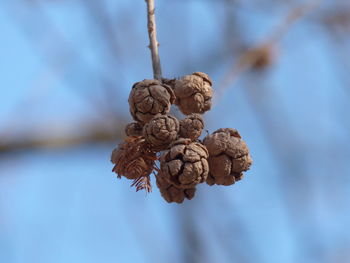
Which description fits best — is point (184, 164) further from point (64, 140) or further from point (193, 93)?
point (64, 140)

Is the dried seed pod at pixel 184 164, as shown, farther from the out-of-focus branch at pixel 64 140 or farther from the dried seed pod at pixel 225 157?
the out-of-focus branch at pixel 64 140

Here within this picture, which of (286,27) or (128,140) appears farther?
(286,27)

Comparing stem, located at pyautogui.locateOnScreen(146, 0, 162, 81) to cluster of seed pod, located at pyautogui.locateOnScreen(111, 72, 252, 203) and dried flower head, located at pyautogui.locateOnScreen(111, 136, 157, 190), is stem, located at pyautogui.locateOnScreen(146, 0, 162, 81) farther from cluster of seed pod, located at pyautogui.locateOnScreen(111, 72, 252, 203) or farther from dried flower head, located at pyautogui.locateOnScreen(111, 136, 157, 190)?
dried flower head, located at pyautogui.locateOnScreen(111, 136, 157, 190)

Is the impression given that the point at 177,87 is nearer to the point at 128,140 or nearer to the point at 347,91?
the point at 128,140

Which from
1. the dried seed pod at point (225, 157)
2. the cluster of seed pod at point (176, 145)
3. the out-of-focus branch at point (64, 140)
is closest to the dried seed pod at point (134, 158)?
the cluster of seed pod at point (176, 145)

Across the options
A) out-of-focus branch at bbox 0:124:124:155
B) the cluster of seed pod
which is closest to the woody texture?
the cluster of seed pod

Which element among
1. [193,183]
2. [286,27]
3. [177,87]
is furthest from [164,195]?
[286,27]
